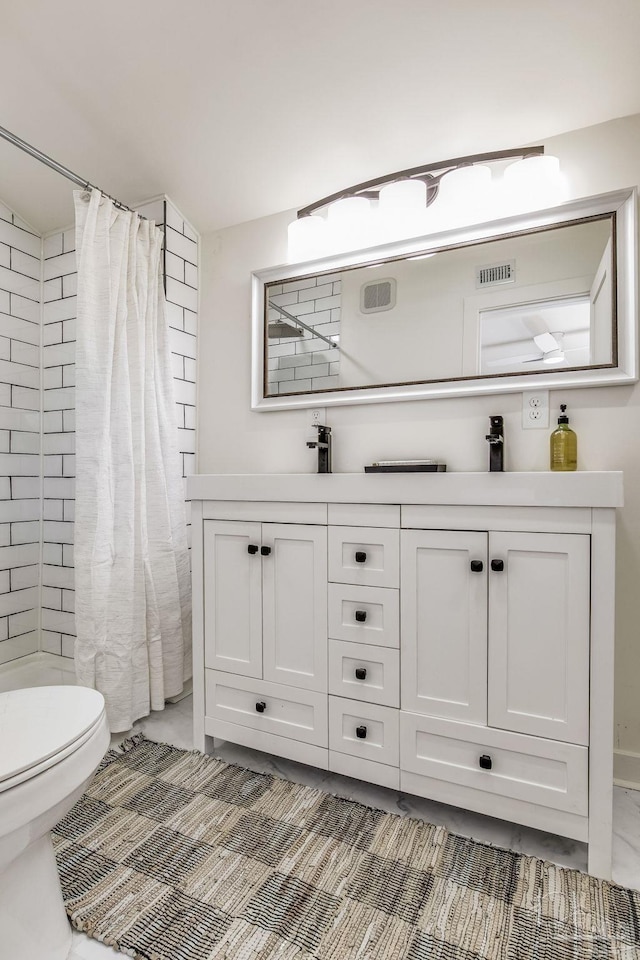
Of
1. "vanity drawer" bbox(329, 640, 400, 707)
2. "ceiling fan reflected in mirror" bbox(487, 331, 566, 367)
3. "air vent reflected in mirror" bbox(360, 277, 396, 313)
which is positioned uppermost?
"air vent reflected in mirror" bbox(360, 277, 396, 313)

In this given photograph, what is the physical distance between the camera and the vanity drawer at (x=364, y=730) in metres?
1.42

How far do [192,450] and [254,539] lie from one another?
796 millimetres

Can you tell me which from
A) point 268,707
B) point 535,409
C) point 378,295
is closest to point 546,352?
point 535,409

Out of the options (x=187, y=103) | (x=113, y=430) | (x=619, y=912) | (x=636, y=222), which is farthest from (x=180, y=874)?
(x=187, y=103)

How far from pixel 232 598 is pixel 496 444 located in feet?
3.21

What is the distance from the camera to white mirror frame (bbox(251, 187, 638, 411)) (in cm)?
151

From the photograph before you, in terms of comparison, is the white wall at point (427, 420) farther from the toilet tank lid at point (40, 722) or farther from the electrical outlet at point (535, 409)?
the toilet tank lid at point (40, 722)

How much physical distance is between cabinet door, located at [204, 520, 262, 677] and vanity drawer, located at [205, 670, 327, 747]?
45mm

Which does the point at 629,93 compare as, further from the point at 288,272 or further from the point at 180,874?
the point at 180,874

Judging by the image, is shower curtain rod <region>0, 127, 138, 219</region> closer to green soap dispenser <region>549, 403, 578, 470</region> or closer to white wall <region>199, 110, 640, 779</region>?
white wall <region>199, 110, 640, 779</region>

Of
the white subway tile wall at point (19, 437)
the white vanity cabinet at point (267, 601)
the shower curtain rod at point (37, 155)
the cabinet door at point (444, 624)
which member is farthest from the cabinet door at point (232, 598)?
the shower curtain rod at point (37, 155)

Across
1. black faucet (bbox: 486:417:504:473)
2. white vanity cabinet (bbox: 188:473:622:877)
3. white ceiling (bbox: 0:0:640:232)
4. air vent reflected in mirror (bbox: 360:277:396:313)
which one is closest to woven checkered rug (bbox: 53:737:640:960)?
white vanity cabinet (bbox: 188:473:622:877)

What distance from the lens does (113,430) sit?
73.0 inches

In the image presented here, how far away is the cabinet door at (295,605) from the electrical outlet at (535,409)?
30.0 inches
